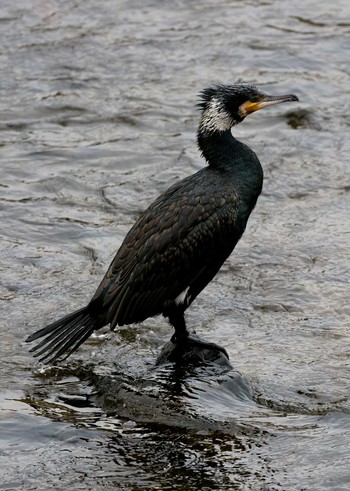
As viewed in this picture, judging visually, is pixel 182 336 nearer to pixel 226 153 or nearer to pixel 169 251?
pixel 169 251

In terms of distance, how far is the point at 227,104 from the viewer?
23.8 ft

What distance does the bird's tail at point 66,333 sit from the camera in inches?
265

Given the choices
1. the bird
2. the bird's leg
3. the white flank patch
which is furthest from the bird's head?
the bird's leg

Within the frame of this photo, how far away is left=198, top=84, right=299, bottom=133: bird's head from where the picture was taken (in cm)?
721

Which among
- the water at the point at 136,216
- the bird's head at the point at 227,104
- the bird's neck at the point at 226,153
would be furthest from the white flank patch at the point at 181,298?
the bird's head at the point at 227,104

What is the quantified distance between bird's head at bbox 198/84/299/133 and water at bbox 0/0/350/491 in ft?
4.41

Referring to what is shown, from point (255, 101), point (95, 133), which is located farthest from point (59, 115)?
point (255, 101)

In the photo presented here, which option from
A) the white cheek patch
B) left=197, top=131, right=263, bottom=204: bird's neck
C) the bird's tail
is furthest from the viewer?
the white cheek patch

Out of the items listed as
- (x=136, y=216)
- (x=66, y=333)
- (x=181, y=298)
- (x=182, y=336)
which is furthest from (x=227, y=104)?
(x=136, y=216)

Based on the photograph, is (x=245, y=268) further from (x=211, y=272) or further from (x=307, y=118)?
(x=307, y=118)

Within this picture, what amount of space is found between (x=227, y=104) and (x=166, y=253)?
3.50ft

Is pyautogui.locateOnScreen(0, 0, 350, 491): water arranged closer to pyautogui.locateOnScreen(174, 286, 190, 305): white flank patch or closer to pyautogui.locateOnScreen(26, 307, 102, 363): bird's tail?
pyautogui.locateOnScreen(26, 307, 102, 363): bird's tail

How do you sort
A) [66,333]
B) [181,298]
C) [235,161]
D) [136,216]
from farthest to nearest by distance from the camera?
[136,216] → [235,161] → [181,298] → [66,333]

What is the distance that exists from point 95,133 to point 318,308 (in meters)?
3.86
